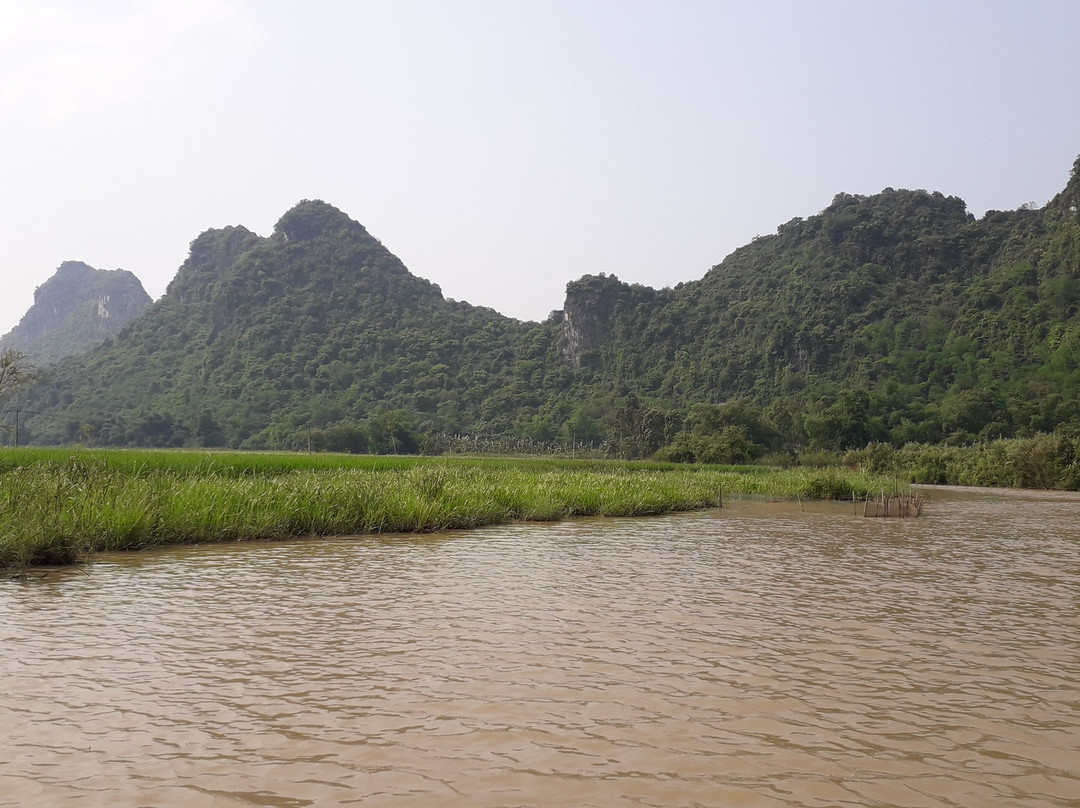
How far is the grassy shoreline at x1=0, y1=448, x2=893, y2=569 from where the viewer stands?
926 cm

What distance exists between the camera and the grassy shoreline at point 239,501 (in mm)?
9258

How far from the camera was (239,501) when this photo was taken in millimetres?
12039

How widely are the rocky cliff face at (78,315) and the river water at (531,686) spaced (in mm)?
178597

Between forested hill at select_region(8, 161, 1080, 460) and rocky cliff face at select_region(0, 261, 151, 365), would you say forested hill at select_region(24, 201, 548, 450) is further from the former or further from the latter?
rocky cliff face at select_region(0, 261, 151, 365)

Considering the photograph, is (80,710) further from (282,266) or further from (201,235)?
(201,235)

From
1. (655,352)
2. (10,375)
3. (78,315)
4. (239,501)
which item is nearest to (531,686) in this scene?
(239,501)

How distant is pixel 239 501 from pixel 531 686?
343 inches

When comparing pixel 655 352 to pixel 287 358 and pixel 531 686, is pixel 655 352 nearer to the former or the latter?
pixel 287 358

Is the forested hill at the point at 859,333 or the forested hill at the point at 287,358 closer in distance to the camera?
the forested hill at the point at 859,333

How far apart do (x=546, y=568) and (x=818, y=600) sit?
132 inches

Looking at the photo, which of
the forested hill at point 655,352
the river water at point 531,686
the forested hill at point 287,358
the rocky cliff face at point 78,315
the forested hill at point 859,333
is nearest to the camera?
the river water at point 531,686

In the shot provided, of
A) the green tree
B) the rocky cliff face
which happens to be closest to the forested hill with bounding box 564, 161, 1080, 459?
the green tree

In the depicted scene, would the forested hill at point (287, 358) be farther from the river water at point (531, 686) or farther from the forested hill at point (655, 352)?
the river water at point (531, 686)

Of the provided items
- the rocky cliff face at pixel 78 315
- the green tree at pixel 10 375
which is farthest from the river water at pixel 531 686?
the rocky cliff face at pixel 78 315
